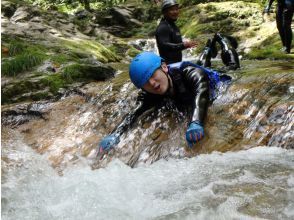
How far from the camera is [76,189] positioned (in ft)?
12.2

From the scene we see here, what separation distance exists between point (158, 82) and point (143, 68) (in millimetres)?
258

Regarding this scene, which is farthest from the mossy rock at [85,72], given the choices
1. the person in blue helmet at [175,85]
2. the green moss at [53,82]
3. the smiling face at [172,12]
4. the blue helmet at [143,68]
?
the blue helmet at [143,68]

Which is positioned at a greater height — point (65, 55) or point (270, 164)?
point (270, 164)

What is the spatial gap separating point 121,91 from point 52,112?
1272 millimetres

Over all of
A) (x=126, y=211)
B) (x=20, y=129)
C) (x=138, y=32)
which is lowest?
(x=138, y=32)

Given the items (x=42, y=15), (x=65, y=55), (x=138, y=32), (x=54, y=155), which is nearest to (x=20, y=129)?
(x=54, y=155)

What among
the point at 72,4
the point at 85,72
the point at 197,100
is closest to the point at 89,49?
the point at 85,72

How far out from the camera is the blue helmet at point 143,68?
462 centimetres

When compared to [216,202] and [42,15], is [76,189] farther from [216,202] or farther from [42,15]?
[42,15]

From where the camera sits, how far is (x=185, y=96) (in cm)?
504

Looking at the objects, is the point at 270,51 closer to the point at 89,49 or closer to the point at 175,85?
the point at 89,49

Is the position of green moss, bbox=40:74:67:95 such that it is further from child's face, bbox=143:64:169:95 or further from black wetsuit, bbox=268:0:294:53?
black wetsuit, bbox=268:0:294:53

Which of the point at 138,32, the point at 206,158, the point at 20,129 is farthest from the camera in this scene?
the point at 138,32

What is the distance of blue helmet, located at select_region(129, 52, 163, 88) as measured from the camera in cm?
462
